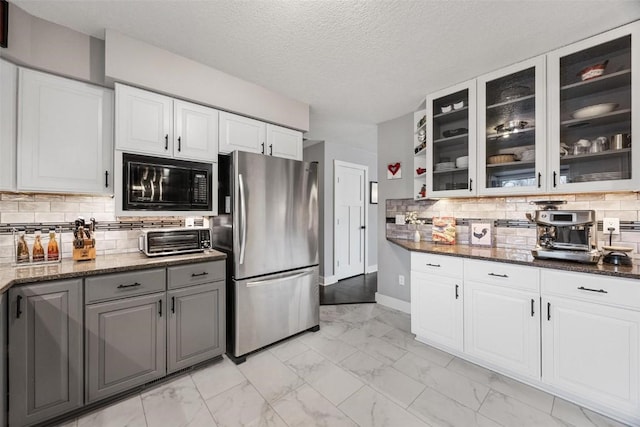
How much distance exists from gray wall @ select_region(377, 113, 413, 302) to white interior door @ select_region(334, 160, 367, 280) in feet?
3.74

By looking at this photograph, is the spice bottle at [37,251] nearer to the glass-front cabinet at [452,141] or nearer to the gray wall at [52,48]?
the gray wall at [52,48]

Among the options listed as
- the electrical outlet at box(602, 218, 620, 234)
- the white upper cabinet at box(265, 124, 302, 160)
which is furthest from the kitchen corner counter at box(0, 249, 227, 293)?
the electrical outlet at box(602, 218, 620, 234)

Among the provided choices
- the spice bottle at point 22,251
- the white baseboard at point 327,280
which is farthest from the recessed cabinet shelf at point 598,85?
the spice bottle at point 22,251

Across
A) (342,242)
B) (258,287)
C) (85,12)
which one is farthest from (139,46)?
(342,242)

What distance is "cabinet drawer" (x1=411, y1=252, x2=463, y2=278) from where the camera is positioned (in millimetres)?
2279

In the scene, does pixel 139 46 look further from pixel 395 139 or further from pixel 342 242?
pixel 342 242

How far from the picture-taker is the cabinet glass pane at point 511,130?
7.16 ft

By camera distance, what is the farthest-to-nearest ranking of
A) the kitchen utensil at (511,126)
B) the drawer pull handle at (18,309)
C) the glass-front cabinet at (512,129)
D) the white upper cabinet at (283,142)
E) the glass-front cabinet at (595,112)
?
the white upper cabinet at (283,142)
the kitchen utensil at (511,126)
the glass-front cabinet at (512,129)
the glass-front cabinet at (595,112)
the drawer pull handle at (18,309)

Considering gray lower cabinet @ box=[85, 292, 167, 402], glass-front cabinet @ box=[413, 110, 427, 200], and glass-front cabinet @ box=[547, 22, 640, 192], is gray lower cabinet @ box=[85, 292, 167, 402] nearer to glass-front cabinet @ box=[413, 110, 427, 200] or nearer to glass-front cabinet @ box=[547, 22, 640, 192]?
glass-front cabinet @ box=[413, 110, 427, 200]

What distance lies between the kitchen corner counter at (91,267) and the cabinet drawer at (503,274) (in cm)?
209

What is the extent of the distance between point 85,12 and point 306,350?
9.96ft

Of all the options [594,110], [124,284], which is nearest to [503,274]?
[594,110]

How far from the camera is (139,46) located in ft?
6.48

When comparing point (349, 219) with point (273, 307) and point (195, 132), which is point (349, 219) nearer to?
point (273, 307)
